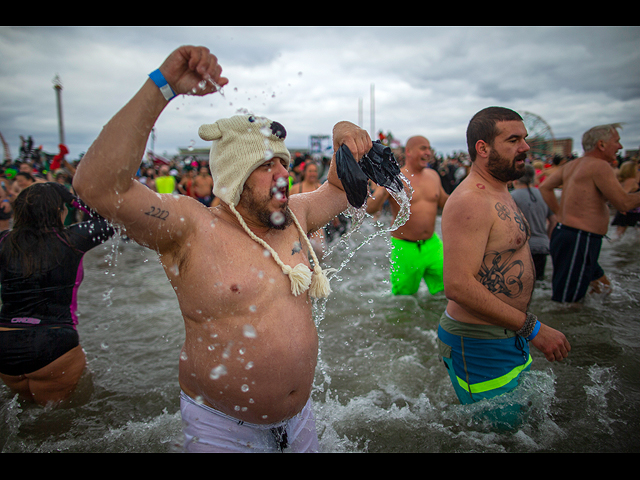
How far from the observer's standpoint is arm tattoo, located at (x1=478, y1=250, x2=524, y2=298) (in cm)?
232

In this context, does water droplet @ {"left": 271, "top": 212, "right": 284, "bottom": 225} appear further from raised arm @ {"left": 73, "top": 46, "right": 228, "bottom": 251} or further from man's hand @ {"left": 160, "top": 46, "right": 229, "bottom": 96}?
man's hand @ {"left": 160, "top": 46, "right": 229, "bottom": 96}

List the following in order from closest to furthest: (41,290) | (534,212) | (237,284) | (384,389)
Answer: (237,284) < (41,290) < (384,389) < (534,212)

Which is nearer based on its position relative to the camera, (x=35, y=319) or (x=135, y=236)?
(x=135, y=236)

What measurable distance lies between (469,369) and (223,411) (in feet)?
5.32

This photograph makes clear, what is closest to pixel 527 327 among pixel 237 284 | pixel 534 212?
pixel 237 284

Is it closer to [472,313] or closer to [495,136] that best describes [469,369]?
[472,313]

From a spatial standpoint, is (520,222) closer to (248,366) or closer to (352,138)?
(352,138)

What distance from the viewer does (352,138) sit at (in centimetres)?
201

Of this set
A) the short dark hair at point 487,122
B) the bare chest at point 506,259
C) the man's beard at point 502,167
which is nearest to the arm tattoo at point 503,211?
the bare chest at point 506,259

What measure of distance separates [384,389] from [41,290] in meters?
3.00

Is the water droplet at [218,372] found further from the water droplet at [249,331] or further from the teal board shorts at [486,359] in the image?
the teal board shorts at [486,359]

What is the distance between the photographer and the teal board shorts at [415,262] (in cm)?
503
